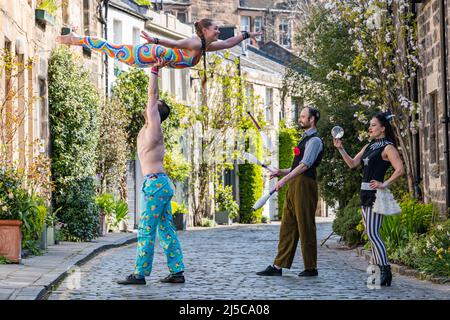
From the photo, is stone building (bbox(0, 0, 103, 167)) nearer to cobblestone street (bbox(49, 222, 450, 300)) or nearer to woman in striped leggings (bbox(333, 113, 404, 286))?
cobblestone street (bbox(49, 222, 450, 300))

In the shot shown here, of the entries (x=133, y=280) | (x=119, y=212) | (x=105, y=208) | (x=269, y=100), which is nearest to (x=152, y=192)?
(x=133, y=280)

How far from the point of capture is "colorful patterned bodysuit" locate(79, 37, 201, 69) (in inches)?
500

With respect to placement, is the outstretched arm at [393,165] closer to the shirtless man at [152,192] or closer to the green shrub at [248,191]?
the shirtless man at [152,192]

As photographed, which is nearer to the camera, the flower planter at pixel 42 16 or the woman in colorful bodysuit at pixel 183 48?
the woman in colorful bodysuit at pixel 183 48

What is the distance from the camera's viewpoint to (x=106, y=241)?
71.9ft

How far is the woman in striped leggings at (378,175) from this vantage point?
1230 centimetres

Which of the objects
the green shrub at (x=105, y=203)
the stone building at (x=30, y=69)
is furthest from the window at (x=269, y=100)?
the stone building at (x=30, y=69)

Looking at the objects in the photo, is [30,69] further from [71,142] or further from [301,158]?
[301,158]

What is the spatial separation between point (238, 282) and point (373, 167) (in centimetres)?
189

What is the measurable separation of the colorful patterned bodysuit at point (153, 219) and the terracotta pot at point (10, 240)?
3.06m

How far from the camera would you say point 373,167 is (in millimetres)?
12578
